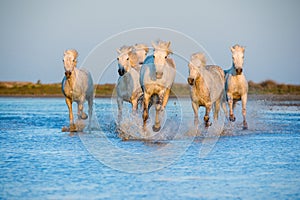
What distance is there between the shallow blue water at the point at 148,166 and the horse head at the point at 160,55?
1.70 metres

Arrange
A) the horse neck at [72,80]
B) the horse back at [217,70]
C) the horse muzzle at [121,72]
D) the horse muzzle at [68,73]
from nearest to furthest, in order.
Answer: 1. the horse muzzle at [121,72]
2. the horse muzzle at [68,73]
3. the horse neck at [72,80]
4. the horse back at [217,70]

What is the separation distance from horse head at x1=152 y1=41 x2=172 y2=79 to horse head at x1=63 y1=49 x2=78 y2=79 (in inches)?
107

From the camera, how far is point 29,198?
7.83 meters

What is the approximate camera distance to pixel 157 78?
48.1 ft

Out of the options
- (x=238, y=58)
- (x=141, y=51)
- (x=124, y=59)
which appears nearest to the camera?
(x=124, y=59)

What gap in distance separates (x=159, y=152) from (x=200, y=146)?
4.51 ft

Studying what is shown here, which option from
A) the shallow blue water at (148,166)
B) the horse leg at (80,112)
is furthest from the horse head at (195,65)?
the horse leg at (80,112)

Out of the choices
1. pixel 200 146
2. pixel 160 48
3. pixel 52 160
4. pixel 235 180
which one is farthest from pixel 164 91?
pixel 235 180

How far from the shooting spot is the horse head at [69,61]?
16.2 m

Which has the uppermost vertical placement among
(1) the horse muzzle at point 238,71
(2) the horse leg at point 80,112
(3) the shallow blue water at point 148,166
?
(1) the horse muzzle at point 238,71

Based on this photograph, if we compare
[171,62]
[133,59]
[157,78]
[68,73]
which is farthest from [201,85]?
[68,73]

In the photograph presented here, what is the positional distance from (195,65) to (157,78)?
1.23 m

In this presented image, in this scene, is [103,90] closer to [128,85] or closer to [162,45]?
[128,85]

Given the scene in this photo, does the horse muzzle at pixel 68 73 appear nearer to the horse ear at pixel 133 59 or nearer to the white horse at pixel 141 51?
the horse ear at pixel 133 59
